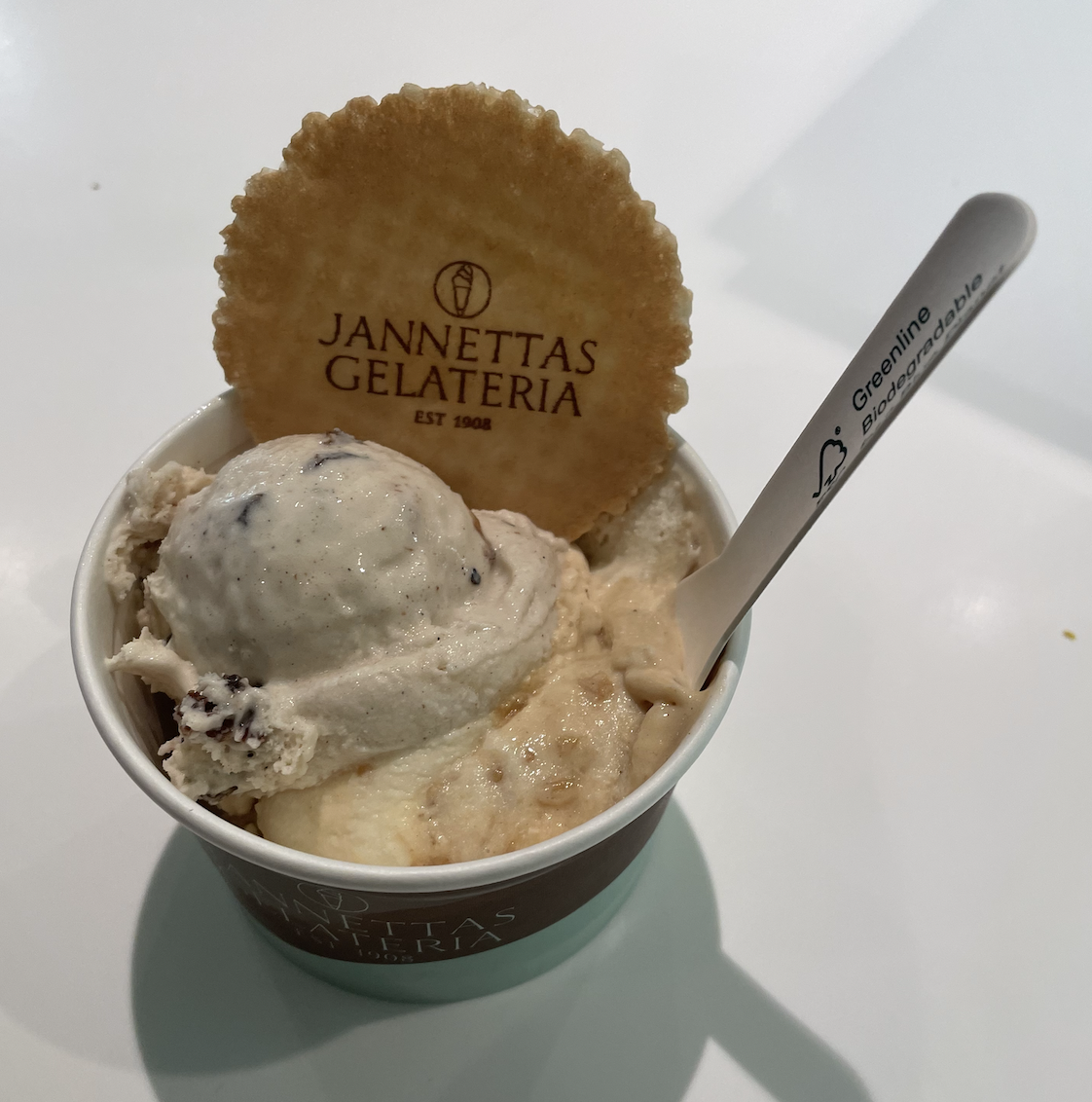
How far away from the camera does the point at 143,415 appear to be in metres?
1.69

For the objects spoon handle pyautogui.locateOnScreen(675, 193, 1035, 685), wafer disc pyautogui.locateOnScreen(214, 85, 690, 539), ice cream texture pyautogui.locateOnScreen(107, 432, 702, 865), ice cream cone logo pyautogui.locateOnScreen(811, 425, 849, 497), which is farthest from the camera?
wafer disc pyautogui.locateOnScreen(214, 85, 690, 539)

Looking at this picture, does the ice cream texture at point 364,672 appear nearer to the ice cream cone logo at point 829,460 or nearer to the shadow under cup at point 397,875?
the shadow under cup at point 397,875

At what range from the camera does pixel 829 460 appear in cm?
78

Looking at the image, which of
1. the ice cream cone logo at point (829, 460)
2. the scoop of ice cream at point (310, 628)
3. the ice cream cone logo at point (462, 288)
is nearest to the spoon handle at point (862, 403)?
the ice cream cone logo at point (829, 460)

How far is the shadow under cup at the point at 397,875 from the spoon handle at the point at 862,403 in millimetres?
59

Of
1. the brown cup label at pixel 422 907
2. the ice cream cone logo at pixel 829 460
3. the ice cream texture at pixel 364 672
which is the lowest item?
the brown cup label at pixel 422 907

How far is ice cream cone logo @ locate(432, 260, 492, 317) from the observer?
1.05 m

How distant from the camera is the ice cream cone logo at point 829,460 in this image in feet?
2.49

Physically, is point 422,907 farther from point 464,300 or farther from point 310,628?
point 464,300

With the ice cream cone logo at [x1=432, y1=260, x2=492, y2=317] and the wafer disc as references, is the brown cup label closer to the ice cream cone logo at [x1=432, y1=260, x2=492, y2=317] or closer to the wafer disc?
the wafer disc

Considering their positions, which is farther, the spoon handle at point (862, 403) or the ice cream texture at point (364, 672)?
the ice cream texture at point (364, 672)

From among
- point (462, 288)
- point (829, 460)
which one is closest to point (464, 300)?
point (462, 288)

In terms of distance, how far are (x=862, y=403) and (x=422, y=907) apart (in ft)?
1.94

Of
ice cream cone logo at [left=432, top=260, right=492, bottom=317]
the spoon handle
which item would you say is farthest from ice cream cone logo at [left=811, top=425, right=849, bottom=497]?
ice cream cone logo at [left=432, top=260, right=492, bottom=317]
